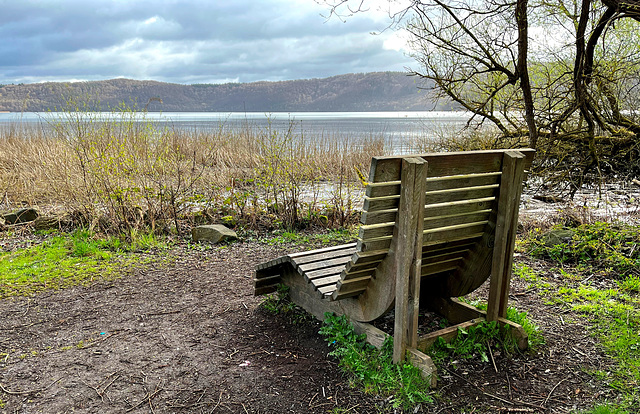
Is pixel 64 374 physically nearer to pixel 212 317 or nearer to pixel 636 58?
pixel 212 317

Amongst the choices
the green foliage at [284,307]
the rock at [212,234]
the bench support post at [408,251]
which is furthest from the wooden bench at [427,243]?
the rock at [212,234]

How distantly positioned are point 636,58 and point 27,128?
13396 millimetres

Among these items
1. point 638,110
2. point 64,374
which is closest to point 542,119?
point 638,110

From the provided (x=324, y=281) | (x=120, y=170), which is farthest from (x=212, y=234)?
(x=324, y=281)

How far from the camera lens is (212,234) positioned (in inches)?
235

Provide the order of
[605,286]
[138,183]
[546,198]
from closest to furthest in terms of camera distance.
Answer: [605,286]
[138,183]
[546,198]

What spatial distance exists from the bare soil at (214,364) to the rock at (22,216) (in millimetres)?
3040

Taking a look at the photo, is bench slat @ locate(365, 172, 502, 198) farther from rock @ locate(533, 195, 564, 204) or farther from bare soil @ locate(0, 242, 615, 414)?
rock @ locate(533, 195, 564, 204)

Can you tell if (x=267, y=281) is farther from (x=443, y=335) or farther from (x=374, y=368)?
(x=443, y=335)

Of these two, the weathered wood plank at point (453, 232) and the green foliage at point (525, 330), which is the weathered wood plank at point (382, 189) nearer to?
the weathered wood plank at point (453, 232)

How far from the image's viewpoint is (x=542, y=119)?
23.0ft

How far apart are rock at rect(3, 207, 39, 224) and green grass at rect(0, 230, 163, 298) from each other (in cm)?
87

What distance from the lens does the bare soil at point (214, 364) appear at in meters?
2.59

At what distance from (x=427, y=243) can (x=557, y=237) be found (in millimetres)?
3101
